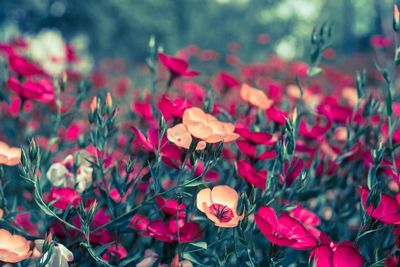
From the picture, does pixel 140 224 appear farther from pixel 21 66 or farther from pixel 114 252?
pixel 21 66

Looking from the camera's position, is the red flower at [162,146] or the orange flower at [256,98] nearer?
the red flower at [162,146]

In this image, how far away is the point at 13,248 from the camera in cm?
115

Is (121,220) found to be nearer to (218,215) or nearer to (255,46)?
(218,215)

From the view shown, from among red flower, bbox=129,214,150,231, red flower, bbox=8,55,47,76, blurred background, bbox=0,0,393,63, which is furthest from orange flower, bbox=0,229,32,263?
blurred background, bbox=0,0,393,63

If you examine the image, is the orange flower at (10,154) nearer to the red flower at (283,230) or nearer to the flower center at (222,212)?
the flower center at (222,212)

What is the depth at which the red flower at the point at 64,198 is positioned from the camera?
129 centimetres

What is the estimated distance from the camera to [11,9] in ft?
44.0

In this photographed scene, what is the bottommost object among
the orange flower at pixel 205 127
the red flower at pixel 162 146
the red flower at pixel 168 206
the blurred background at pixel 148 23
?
the blurred background at pixel 148 23

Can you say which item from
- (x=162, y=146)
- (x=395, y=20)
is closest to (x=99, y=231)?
(x=162, y=146)

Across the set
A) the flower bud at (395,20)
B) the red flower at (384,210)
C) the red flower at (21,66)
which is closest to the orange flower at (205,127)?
the red flower at (384,210)

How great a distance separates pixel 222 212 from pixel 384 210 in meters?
0.39

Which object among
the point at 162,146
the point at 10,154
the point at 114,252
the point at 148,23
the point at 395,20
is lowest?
the point at 148,23

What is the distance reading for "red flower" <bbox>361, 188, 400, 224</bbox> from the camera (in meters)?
1.15

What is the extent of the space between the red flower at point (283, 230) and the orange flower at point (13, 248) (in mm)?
525
